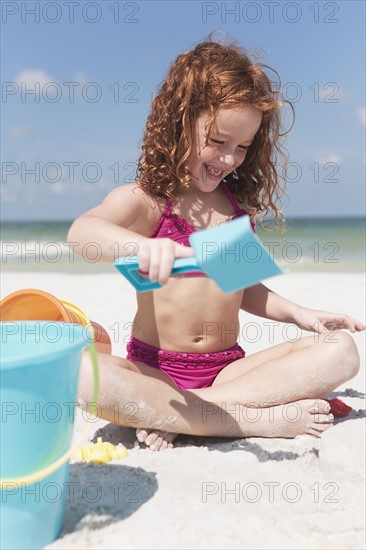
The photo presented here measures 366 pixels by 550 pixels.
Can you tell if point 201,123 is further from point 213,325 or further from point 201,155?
point 213,325

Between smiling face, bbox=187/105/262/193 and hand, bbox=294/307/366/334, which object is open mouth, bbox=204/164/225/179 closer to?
smiling face, bbox=187/105/262/193

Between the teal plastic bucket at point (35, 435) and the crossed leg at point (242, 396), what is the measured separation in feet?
1.59

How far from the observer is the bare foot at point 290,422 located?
174 centimetres

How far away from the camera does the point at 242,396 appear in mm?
1783

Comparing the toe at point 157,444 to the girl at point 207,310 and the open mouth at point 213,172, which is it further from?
the open mouth at point 213,172

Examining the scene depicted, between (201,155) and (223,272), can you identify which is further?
(201,155)

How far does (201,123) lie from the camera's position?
1893mm

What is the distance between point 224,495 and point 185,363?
671 mm

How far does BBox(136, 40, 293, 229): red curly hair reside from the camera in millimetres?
1884

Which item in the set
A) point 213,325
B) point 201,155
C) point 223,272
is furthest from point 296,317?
point 223,272

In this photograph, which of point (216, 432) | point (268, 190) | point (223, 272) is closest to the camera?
point (223, 272)

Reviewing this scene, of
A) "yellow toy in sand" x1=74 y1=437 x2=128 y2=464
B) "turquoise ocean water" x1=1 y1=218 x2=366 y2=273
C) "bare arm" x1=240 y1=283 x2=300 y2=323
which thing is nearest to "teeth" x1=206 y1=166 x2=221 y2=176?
"bare arm" x1=240 y1=283 x2=300 y2=323

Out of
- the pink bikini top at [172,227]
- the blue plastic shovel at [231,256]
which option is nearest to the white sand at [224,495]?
the blue plastic shovel at [231,256]

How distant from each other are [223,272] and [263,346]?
210 centimetres
